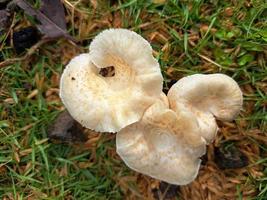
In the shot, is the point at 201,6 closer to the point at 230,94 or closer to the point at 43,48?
the point at 230,94

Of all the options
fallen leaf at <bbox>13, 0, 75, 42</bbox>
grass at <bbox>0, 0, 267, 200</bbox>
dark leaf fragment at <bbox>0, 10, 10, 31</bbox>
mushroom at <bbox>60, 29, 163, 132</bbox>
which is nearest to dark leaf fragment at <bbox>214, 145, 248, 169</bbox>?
grass at <bbox>0, 0, 267, 200</bbox>

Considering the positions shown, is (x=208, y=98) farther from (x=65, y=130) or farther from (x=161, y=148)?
(x=65, y=130)

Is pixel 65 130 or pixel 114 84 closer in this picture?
pixel 114 84

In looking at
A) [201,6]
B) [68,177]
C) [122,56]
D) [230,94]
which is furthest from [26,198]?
[201,6]

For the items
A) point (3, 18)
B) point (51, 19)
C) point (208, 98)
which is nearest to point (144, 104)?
point (208, 98)

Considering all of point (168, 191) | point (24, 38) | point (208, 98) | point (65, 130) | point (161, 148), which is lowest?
point (168, 191)

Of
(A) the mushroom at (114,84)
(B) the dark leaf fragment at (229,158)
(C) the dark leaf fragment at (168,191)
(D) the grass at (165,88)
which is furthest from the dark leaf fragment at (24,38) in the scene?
(B) the dark leaf fragment at (229,158)

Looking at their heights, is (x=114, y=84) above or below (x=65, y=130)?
above

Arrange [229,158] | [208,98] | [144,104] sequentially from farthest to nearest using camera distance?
[229,158] < [208,98] < [144,104]
